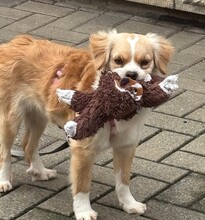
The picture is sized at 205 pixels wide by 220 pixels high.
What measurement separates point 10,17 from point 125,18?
1282mm

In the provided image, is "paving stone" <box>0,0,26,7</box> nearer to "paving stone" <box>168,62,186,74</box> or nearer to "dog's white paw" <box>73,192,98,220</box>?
"paving stone" <box>168,62,186,74</box>

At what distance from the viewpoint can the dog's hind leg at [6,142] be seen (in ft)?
15.9

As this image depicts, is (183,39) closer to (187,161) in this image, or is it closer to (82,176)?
(187,161)

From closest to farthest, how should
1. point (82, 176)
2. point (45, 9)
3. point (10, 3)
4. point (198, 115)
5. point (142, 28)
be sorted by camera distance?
point (82, 176), point (198, 115), point (142, 28), point (45, 9), point (10, 3)

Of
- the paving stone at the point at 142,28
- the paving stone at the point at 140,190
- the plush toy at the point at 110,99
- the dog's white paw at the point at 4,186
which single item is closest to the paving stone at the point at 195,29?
the paving stone at the point at 142,28

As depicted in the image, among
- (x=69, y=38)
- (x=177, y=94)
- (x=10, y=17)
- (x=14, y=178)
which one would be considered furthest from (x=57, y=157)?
(x=10, y=17)

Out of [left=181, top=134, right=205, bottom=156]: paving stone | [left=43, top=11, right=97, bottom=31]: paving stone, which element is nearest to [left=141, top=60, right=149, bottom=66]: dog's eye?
[left=181, top=134, right=205, bottom=156]: paving stone

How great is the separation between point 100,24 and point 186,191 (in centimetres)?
350

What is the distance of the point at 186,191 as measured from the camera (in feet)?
16.3

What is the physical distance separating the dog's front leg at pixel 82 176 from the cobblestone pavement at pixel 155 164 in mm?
137

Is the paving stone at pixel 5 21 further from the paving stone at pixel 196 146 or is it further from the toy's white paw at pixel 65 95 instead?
the toy's white paw at pixel 65 95

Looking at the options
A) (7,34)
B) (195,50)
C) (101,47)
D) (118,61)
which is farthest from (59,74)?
(7,34)

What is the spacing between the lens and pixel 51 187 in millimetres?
5012

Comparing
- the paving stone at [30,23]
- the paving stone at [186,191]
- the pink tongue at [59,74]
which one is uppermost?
the pink tongue at [59,74]
